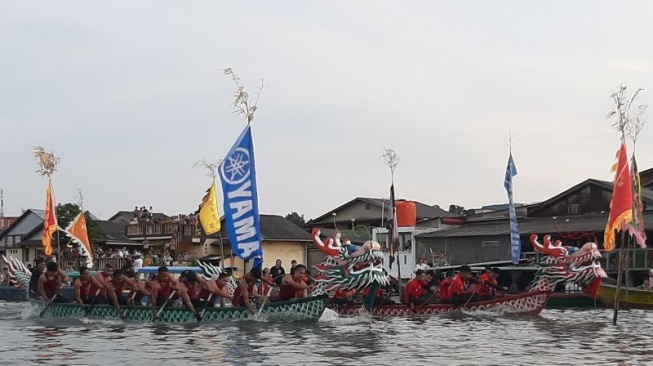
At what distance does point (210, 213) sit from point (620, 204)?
75.8ft

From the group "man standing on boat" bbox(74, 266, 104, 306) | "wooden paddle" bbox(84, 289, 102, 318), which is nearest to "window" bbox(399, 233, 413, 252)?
"man standing on boat" bbox(74, 266, 104, 306)

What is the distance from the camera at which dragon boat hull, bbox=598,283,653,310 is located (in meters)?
28.6

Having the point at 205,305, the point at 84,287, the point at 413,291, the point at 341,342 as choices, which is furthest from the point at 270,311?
the point at 84,287

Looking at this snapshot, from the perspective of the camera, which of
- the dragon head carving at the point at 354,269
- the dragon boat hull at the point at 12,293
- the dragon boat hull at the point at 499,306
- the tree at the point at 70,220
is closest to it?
the dragon head carving at the point at 354,269

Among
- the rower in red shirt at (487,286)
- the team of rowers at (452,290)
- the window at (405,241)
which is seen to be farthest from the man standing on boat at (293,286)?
the window at (405,241)

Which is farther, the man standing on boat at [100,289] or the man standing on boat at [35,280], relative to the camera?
the man standing on boat at [35,280]

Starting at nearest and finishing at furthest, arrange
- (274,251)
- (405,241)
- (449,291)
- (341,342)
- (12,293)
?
(341,342)
(449,291)
(12,293)
(405,241)
(274,251)

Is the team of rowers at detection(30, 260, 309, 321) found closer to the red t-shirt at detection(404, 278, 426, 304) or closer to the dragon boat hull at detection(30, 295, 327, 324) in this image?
the dragon boat hull at detection(30, 295, 327, 324)

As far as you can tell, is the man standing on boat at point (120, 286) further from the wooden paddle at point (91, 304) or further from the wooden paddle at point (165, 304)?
the wooden paddle at point (165, 304)

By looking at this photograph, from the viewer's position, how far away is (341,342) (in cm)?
1869

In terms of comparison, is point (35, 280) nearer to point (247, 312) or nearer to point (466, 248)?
point (247, 312)

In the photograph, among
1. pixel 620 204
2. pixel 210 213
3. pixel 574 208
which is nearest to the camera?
pixel 620 204

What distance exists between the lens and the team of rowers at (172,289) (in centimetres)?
2202

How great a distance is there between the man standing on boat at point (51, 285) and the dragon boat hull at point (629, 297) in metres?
16.8
